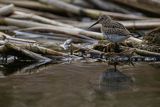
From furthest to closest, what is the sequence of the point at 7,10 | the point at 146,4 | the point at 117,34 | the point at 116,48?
the point at 7,10 < the point at 146,4 < the point at 116,48 < the point at 117,34

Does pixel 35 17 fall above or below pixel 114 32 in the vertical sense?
above

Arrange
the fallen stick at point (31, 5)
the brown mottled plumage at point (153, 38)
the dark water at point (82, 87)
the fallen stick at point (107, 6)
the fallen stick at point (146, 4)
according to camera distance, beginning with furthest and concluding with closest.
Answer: the fallen stick at point (31, 5)
the fallen stick at point (107, 6)
the fallen stick at point (146, 4)
the brown mottled plumage at point (153, 38)
the dark water at point (82, 87)

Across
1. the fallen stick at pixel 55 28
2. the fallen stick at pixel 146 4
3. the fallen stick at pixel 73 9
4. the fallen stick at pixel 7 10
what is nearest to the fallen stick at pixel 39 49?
the fallen stick at pixel 55 28

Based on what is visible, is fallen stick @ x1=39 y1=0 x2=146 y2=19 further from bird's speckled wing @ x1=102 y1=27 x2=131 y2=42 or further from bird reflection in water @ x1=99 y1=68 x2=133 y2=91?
bird reflection in water @ x1=99 y1=68 x2=133 y2=91

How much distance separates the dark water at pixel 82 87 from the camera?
5520mm

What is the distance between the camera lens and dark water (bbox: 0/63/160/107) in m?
5.52

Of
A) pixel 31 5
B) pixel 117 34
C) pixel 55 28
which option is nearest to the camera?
pixel 117 34

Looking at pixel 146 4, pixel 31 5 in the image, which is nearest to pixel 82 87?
pixel 146 4

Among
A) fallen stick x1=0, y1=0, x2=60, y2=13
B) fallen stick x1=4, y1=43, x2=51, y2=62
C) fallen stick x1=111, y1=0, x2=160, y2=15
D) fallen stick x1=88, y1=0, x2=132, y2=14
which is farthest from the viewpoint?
fallen stick x1=0, y1=0, x2=60, y2=13

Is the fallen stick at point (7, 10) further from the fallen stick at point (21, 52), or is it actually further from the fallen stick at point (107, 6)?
the fallen stick at point (21, 52)

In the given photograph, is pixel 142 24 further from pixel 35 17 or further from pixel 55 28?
pixel 35 17

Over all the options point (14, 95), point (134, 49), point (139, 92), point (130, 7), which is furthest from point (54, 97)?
point (130, 7)

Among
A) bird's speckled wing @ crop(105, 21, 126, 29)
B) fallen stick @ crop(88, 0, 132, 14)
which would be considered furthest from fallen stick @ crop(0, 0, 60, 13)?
bird's speckled wing @ crop(105, 21, 126, 29)

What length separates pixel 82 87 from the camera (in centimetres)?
620
